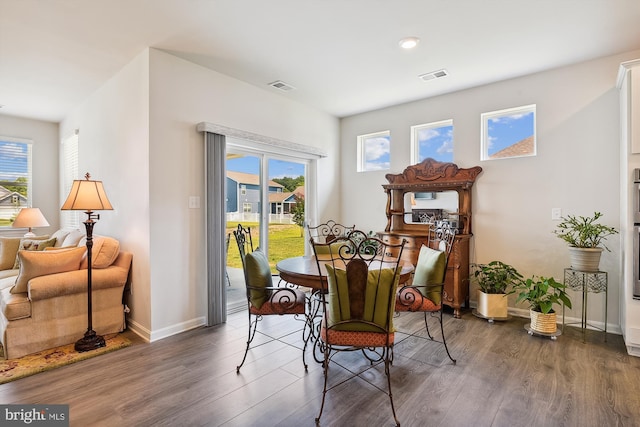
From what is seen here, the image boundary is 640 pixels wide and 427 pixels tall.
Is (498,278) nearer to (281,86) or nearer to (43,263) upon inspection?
(281,86)

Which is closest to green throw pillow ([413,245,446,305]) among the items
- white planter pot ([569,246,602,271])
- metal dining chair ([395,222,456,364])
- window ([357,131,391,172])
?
metal dining chair ([395,222,456,364])

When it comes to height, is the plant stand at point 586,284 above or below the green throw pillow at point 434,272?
below

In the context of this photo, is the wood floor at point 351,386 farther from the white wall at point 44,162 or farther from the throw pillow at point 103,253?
the white wall at point 44,162

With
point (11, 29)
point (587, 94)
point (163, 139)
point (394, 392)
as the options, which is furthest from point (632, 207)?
point (11, 29)

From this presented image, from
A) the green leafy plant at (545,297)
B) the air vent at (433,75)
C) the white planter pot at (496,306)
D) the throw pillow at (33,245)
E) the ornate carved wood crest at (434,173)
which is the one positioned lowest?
the white planter pot at (496,306)

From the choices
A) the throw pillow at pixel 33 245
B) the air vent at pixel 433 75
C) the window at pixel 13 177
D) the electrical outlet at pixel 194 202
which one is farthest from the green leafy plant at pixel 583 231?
the window at pixel 13 177

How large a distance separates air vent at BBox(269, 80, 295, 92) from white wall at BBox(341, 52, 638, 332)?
184 cm

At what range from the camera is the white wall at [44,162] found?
5.28 metres

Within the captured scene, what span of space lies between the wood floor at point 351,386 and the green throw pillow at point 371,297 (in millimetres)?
557

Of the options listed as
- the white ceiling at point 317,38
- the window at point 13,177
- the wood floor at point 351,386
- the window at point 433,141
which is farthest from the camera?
the window at point 13,177

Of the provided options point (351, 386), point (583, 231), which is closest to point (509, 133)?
point (583, 231)

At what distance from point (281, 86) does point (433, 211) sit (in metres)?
2.55

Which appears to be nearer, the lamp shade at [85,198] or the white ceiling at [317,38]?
the white ceiling at [317,38]

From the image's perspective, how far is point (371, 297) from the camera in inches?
75.0
